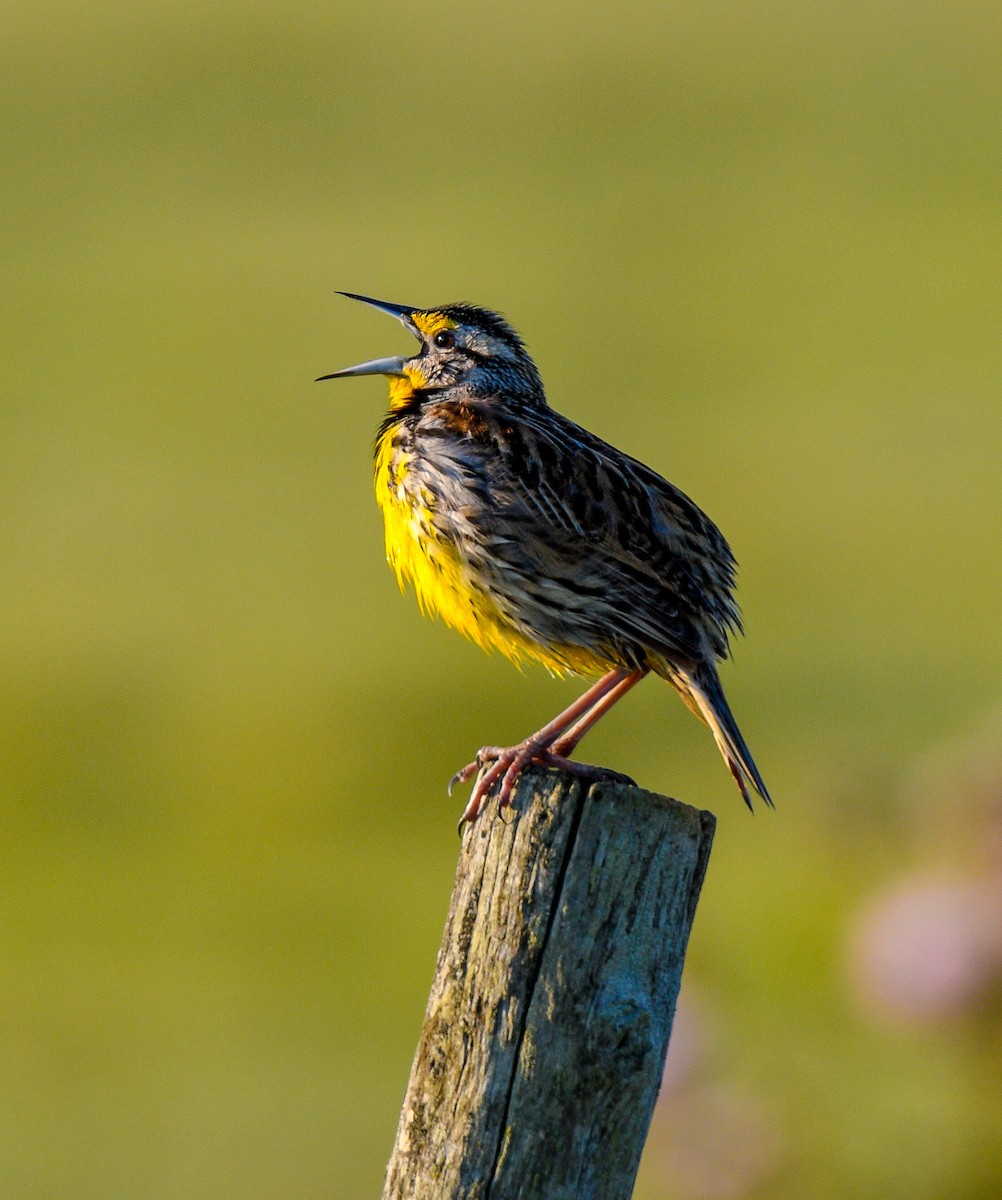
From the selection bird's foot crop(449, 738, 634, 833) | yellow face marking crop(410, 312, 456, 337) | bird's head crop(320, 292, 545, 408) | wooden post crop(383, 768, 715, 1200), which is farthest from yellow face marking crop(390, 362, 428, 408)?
wooden post crop(383, 768, 715, 1200)

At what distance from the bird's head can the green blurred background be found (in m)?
1.34

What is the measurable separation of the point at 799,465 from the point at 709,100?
20186mm

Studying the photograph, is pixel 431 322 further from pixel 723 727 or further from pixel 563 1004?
pixel 563 1004

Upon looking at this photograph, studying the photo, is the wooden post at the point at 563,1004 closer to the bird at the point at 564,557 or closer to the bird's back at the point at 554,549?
the bird at the point at 564,557

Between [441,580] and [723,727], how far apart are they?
0.59 meters

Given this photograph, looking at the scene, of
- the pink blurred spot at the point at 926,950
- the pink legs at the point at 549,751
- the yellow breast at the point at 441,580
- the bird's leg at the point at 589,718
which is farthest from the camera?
the pink blurred spot at the point at 926,950

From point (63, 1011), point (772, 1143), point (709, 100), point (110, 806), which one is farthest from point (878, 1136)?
point (709, 100)

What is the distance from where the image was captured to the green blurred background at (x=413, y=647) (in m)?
5.44

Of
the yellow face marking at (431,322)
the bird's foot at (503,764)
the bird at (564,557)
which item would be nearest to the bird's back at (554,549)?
the bird at (564,557)

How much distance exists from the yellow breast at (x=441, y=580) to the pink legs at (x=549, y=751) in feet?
0.21

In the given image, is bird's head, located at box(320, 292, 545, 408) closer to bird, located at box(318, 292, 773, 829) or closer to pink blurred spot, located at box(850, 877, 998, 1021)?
bird, located at box(318, 292, 773, 829)

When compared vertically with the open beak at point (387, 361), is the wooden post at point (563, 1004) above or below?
below

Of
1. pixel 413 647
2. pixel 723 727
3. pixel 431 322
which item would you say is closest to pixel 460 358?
pixel 431 322

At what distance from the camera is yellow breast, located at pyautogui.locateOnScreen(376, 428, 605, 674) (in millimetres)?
3805
